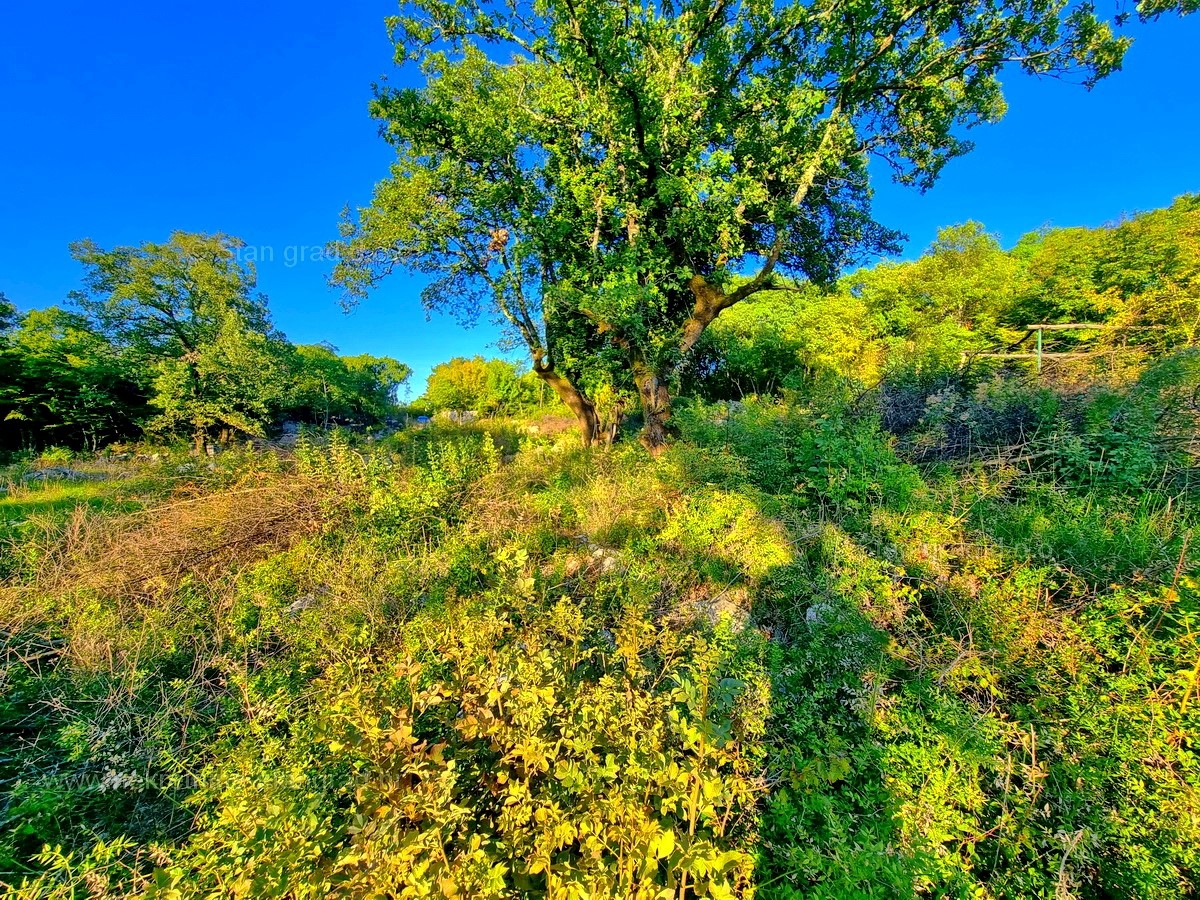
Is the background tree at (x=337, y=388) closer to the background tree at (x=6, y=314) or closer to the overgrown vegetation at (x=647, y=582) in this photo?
the overgrown vegetation at (x=647, y=582)

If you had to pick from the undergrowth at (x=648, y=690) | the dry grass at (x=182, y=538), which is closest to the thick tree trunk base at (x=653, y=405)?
the undergrowth at (x=648, y=690)

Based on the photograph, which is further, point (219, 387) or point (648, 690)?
point (219, 387)

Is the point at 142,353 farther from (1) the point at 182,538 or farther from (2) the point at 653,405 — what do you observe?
(2) the point at 653,405

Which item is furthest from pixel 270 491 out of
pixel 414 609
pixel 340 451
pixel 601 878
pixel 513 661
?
pixel 601 878

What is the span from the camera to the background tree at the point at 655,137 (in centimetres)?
670

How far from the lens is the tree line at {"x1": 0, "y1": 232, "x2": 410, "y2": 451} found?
10.3 metres

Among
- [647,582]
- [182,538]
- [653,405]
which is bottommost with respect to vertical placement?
[647,582]

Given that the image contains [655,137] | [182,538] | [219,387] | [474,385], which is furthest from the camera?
[474,385]

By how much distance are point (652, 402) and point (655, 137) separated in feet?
Answer: 14.2

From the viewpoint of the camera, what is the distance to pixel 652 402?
25.8 feet

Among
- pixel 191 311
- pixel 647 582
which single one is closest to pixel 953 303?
pixel 647 582

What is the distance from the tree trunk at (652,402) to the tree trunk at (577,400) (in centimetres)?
187

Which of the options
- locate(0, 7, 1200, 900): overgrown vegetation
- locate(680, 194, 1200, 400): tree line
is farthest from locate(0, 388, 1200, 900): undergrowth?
locate(680, 194, 1200, 400): tree line

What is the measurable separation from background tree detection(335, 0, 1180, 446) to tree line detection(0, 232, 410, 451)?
14.1ft
